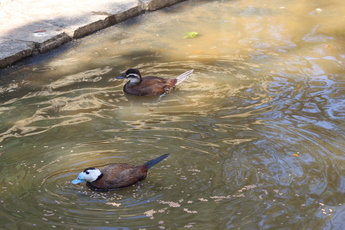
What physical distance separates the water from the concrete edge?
19cm

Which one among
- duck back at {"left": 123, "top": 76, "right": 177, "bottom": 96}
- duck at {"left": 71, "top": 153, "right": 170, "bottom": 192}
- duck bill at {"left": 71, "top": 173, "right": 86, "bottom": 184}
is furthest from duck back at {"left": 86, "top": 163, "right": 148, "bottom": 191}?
duck back at {"left": 123, "top": 76, "right": 177, "bottom": 96}

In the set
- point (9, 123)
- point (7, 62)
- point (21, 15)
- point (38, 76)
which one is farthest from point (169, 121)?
point (21, 15)

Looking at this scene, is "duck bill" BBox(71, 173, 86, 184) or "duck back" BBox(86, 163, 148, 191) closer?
"duck bill" BBox(71, 173, 86, 184)

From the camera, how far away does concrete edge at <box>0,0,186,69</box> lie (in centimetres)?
704

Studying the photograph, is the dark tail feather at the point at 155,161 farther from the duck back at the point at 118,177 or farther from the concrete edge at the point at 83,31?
the concrete edge at the point at 83,31

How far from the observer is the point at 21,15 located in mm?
8523

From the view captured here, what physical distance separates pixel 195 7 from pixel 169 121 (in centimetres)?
504

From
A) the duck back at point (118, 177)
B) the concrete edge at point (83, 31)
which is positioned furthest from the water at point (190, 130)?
the concrete edge at point (83, 31)

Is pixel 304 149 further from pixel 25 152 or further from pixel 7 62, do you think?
pixel 7 62

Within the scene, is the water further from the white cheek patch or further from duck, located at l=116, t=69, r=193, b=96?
the white cheek patch

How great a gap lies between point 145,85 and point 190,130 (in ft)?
4.52

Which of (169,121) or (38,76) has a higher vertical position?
(38,76)

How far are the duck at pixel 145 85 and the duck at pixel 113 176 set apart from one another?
212 centimetres

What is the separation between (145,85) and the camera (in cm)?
620
